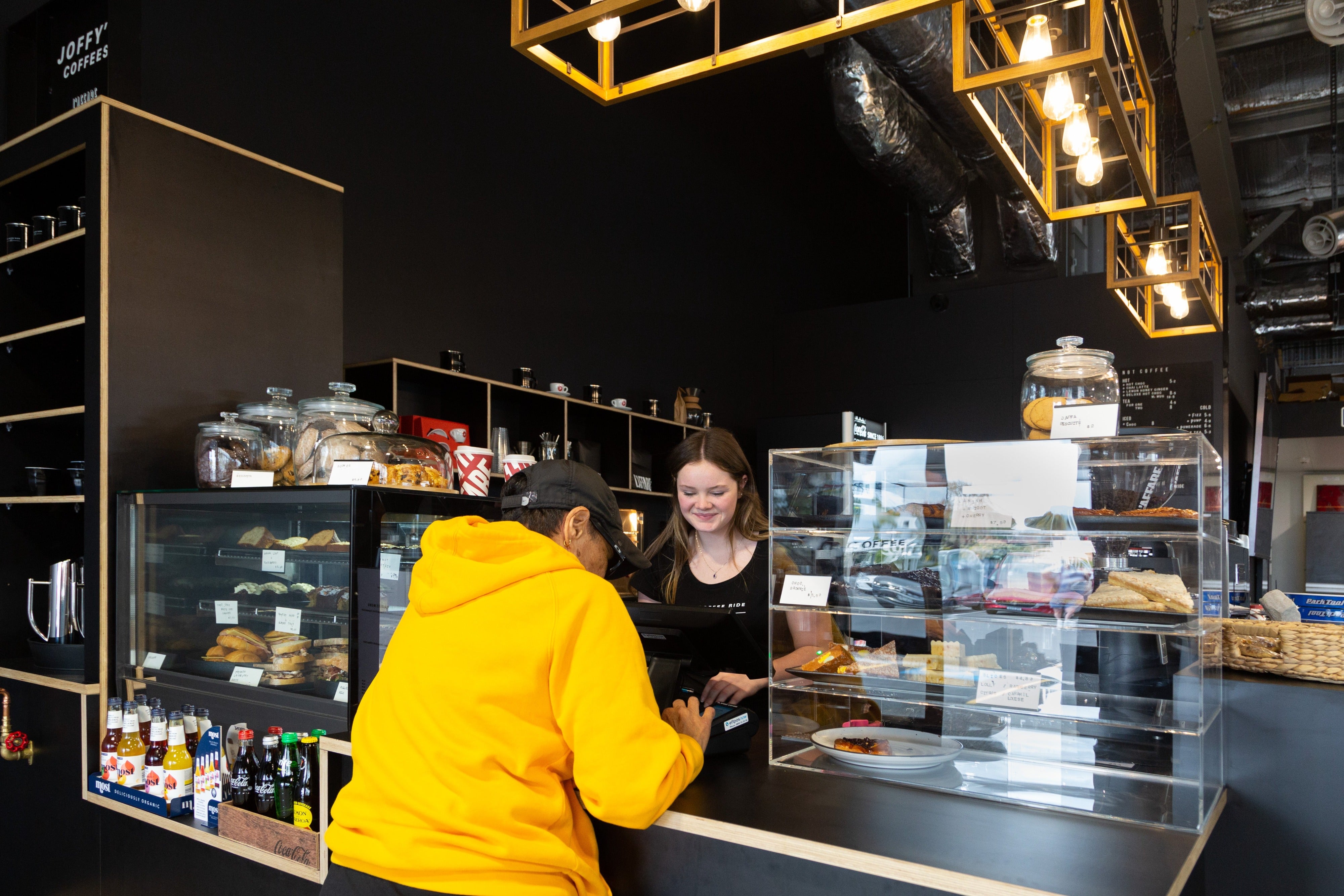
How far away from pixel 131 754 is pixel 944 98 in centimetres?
481

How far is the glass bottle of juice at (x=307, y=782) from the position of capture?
7.04ft

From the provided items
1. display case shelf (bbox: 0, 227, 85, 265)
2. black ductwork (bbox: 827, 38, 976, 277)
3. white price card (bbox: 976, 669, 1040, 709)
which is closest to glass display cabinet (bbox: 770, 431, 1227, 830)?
white price card (bbox: 976, 669, 1040, 709)

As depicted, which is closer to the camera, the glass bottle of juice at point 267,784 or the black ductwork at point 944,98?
the glass bottle of juice at point 267,784

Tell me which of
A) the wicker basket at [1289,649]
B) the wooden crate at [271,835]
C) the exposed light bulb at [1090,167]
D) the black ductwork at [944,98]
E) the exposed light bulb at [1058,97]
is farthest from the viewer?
the black ductwork at [944,98]

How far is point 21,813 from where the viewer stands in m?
2.87

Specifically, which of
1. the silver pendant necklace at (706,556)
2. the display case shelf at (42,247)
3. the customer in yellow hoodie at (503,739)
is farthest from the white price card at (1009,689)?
the display case shelf at (42,247)

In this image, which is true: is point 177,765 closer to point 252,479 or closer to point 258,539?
point 258,539

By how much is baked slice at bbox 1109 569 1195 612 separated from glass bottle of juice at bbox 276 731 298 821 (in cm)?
186

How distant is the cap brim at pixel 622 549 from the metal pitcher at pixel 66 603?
6.61ft

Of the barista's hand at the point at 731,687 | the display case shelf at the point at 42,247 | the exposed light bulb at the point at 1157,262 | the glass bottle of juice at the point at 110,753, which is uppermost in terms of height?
the exposed light bulb at the point at 1157,262

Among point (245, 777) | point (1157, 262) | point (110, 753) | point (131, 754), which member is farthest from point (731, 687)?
point (1157, 262)

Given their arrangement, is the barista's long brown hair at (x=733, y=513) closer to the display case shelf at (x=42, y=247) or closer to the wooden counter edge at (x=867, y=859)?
the wooden counter edge at (x=867, y=859)

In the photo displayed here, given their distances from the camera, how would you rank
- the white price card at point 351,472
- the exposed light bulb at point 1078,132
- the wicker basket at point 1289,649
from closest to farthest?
the wicker basket at point 1289,649 → the white price card at point 351,472 → the exposed light bulb at point 1078,132

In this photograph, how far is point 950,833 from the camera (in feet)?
4.28
